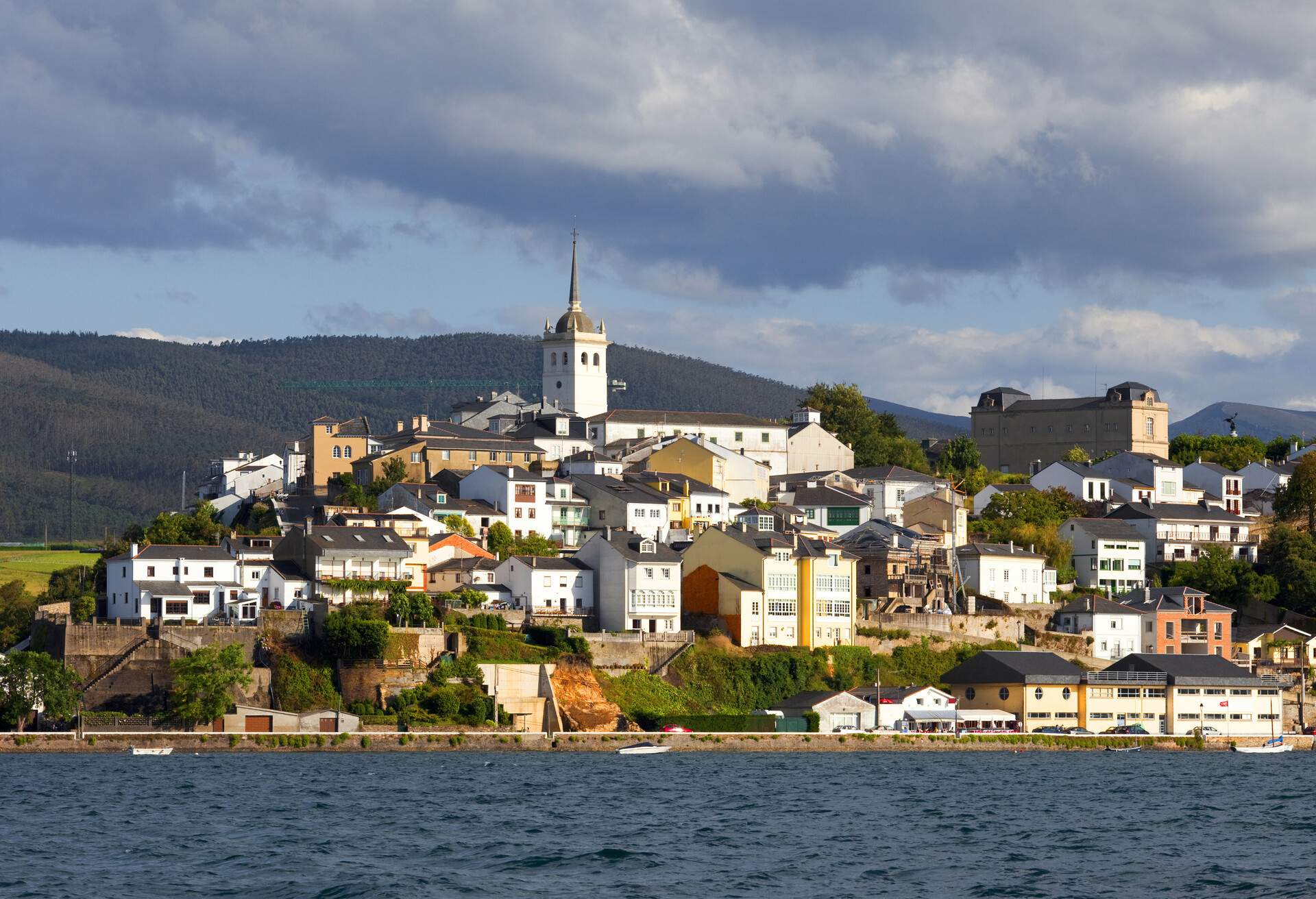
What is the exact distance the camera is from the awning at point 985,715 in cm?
8406

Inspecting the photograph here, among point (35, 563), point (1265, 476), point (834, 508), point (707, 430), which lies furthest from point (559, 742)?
point (1265, 476)

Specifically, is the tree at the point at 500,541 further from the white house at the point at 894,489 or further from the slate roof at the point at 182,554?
the white house at the point at 894,489

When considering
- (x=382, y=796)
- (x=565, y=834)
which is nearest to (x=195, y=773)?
(x=382, y=796)

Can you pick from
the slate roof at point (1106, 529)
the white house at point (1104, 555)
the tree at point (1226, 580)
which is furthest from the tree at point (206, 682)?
the tree at point (1226, 580)

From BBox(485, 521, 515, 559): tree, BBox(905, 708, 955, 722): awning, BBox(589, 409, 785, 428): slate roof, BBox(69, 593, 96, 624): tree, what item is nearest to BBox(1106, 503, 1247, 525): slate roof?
BBox(589, 409, 785, 428): slate roof

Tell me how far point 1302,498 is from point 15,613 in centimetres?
6929

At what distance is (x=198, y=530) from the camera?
88.2m

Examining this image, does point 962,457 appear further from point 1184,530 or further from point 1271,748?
point 1271,748

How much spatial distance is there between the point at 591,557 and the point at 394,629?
12072 mm

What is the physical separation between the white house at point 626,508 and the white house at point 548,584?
954 cm

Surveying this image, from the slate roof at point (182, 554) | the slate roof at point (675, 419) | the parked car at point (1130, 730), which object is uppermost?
the slate roof at point (675, 419)

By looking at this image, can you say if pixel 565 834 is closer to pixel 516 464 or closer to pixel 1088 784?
pixel 1088 784

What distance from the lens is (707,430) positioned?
116875 millimetres

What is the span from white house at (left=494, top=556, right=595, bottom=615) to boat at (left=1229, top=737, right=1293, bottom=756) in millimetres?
29733
